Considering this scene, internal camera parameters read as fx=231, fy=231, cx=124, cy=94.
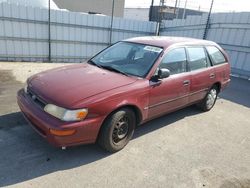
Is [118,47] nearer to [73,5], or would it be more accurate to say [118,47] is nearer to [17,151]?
[17,151]

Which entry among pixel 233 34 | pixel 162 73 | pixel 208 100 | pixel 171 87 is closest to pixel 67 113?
pixel 162 73

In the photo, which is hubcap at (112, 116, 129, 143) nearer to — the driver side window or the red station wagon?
the red station wagon

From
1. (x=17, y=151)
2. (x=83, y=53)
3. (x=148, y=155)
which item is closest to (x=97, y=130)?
(x=148, y=155)

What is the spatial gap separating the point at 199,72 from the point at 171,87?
1.06 meters

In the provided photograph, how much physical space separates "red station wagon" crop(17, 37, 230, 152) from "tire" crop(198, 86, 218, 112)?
10.2 inches

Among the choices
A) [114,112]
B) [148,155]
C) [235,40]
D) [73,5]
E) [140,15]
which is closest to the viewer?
[114,112]

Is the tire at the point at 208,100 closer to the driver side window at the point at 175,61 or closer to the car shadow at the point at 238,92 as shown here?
the driver side window at the point at 175,61

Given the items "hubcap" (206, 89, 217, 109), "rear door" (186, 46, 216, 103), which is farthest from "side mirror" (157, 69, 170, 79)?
"hubcap" (206, 89, 217, 109)

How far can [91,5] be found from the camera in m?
20.0

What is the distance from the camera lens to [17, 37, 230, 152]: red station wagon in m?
2.92

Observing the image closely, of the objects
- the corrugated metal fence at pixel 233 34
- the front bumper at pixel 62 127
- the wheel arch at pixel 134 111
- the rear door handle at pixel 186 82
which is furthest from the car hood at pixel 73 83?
the corrugated metal fence at pixel 233 34

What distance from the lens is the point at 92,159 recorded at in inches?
129

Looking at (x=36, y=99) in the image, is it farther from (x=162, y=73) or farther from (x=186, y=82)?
(x=186, y=82)

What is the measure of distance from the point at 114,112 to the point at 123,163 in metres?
0.73
